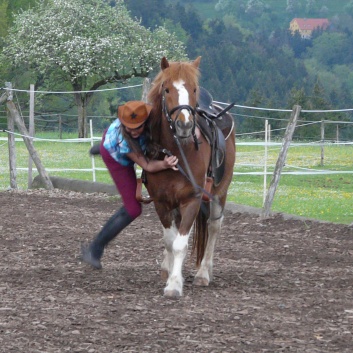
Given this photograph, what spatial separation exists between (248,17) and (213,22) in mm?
51396

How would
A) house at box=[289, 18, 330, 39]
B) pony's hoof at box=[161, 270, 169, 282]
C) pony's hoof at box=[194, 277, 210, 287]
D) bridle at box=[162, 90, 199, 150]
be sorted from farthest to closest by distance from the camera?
house at box=[289, 18, 330, 39] < pony's hoof at box=[161, 270, 169, 282] < pony's hoof at box=[194, 277, 210, 287] < bridle at box=[162, 90, 199, 150]

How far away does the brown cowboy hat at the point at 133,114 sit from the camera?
245 inches

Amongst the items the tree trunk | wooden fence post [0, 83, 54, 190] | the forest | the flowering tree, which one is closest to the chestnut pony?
wooden fence post [0, 83, 54, 190]

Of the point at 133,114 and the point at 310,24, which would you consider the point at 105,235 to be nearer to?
the point at 133,114

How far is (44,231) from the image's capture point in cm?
977

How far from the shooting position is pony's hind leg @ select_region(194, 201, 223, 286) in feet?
22.4

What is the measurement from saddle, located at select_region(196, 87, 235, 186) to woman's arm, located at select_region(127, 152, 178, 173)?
19.7 inches

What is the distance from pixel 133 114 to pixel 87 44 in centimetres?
3519

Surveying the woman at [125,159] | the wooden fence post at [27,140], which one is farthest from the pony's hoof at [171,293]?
the wooden fence post at [27,140]

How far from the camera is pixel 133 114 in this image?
6.22 metres

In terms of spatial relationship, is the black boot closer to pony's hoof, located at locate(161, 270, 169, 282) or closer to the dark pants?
the dark pants

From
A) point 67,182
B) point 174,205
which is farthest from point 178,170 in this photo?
point 67,182

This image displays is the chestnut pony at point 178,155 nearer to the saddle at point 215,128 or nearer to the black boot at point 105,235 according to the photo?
the saddle at point 215,128

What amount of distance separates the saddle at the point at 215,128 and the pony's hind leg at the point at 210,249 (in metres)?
0.31
